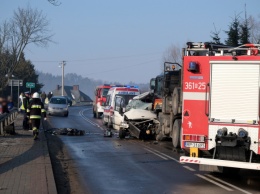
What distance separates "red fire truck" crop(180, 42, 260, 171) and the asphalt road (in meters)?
0.49

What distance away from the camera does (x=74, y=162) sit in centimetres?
1405

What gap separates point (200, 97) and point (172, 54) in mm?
48169

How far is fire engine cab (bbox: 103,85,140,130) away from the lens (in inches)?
998

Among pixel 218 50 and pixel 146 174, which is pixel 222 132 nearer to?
pixel 218 50

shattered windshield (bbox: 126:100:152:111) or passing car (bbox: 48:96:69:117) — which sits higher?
shattered windshield (bbox: 126:100:152:111)

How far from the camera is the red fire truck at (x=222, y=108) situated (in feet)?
34.6

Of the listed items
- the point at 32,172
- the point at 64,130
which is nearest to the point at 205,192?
the point at 32,172

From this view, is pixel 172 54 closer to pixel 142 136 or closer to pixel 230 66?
pixel 142 136

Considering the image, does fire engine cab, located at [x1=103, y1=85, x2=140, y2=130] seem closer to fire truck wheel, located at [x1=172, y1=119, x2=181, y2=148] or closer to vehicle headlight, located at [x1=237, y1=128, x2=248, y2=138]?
fire truck wheel, located at [x1=172, y1=119, x2=181, y2=148]

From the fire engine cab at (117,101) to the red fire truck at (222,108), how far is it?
43.4 feet

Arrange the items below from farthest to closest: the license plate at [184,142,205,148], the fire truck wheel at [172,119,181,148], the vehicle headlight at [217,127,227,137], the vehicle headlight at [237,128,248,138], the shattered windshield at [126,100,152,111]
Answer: the shattered windshield at [126,100,152,111] → the fire truck wheel at [172,119,181,148] → the license plate at [184,142,205,148] → the vehicle headlight at [217,127,227,137] → the vehicle headlight at [237,128,248,138]

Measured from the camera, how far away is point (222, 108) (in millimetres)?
10938

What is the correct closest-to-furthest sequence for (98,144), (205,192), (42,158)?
(205,192)
(42,158)
(98,144)

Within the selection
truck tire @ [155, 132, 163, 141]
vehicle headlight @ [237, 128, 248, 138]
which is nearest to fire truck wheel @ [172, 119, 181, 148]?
truck tire @ [155, 132, 163, 141]
